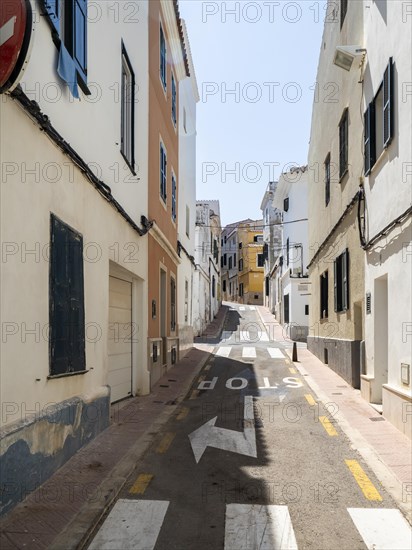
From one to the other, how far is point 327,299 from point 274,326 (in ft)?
61.4

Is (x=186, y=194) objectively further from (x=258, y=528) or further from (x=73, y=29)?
(x=258, y=528)

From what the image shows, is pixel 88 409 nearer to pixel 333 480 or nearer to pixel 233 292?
pixel 333 480

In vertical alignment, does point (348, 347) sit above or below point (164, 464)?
above

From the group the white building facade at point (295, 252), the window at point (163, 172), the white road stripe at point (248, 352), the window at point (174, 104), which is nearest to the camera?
the window at point (163, 172)

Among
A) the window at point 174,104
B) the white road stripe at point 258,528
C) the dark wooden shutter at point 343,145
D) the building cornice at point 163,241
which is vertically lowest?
the white road stripe at point 258,528

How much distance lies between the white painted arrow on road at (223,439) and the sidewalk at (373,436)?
1530 mm

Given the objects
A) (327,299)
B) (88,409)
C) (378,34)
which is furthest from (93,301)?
(327,299)

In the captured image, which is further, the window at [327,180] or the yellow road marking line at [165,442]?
the window at [327,180]

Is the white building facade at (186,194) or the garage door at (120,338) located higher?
the white building facade at (186,194)

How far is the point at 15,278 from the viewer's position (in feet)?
16.5

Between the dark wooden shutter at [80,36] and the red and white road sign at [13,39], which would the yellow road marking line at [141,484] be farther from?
the dark wooden shutter at [80,36]

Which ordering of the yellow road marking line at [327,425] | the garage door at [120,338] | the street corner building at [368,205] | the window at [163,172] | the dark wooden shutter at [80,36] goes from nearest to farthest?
1. the dark wooden shutter at [80,36]
2. the yellow road marking line at [327,425]
3. the street corner building at [368,205]
4. the garage door at [120,338]
5. the window at [163,172]

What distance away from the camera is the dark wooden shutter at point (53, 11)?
19.2ft

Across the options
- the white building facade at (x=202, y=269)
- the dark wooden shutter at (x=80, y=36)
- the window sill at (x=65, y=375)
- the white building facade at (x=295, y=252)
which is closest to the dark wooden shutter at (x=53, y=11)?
the dark wooden shutter at (x=80, y=36)
